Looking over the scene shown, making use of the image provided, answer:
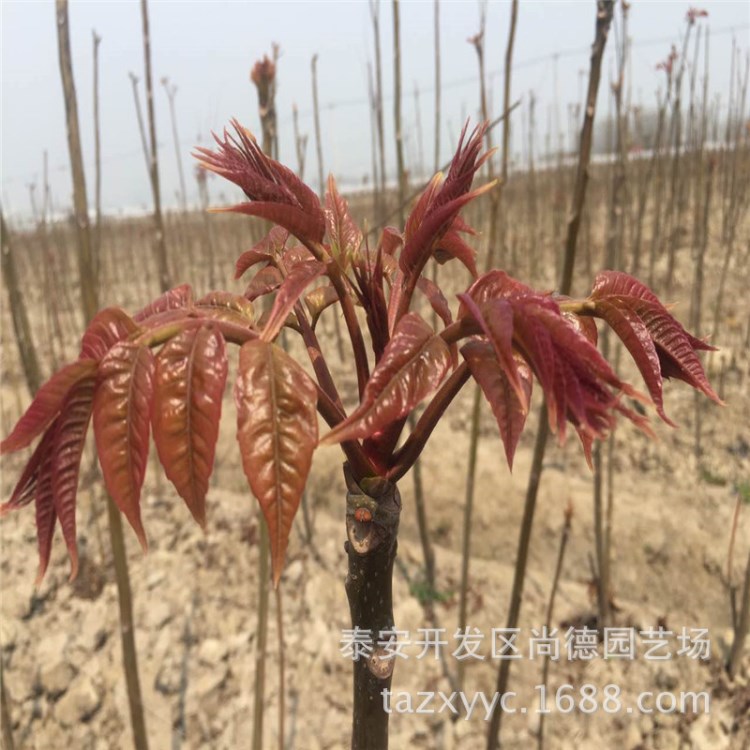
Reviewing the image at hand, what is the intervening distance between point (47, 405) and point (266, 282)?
28 cm

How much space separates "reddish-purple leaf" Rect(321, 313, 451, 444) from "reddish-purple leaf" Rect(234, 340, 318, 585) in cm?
2

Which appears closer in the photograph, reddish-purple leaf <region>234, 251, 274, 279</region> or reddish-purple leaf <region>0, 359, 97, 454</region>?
reddish-purple leaf <region>0, 359, 97, 454</region>

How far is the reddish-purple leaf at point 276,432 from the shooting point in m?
0.40

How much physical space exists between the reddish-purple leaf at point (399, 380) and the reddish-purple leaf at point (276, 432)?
24 mm

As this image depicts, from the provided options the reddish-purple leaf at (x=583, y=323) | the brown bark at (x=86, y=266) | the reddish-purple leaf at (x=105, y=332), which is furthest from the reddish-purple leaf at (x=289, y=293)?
the brown bark at (x=86, y=266)

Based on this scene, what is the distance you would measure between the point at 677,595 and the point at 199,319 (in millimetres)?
3038

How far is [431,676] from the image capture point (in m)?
2.54

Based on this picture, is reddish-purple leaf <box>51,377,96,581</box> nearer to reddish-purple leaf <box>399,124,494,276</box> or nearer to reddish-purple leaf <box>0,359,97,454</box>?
reddish-purple leaf <box>0,359,97,454</box>

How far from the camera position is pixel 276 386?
424mm

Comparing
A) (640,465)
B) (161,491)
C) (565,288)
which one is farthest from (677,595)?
(161,491)

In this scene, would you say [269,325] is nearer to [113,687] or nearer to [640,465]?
[113,687]

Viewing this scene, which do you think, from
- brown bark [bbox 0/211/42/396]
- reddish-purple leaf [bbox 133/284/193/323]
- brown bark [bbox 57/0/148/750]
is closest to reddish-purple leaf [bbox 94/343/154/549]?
reddish-purple leaf [bbox 133/284/193/323]

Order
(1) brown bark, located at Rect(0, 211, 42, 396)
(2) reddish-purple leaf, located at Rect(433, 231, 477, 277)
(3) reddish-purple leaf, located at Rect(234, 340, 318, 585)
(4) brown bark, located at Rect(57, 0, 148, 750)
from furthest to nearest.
→ 1. (1) brown bark, located at Rect(0, 211, 42, 396)
2. (4) brown bark, located at Rect(57, 0, 148, 750)
3. (2) reddish-purple leaf, located at Rect(433, 231, 477, 277)
4. (3) reddish-purple leaf, located at Rect(234, 340, 318, 585)

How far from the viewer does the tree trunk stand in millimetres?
523
